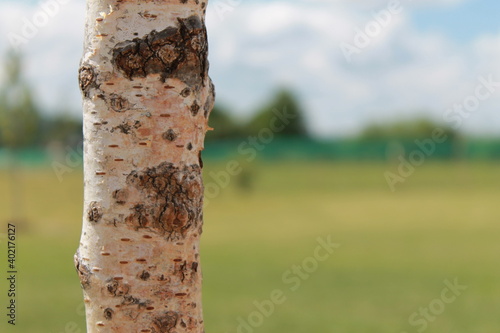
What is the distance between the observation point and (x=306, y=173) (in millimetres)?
40250

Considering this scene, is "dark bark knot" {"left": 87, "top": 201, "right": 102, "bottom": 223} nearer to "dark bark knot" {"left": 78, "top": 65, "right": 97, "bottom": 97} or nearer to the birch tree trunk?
the birch tree trunk

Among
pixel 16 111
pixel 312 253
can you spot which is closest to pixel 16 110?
pixel 16 111

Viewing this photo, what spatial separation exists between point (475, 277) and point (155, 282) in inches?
479

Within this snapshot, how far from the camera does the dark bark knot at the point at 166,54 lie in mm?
2178

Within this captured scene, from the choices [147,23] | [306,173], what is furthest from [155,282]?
[306,173]

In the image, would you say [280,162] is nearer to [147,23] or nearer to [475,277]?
[475,277]

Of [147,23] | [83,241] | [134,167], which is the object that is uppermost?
[147,23]

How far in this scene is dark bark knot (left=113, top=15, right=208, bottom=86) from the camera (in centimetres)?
218

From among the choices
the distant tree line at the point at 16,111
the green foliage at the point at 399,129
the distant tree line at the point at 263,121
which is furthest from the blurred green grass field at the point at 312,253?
the green foliage at the point at 399,129

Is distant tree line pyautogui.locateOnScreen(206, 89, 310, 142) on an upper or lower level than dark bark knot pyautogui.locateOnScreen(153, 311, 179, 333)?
upper

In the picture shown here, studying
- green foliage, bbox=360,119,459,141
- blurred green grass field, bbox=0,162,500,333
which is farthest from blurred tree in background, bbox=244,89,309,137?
blurred green grass field, bbox=0,162,500,333

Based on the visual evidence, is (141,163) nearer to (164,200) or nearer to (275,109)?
(164,200)

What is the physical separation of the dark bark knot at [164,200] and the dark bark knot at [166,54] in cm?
32

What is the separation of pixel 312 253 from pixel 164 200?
14.6 m
